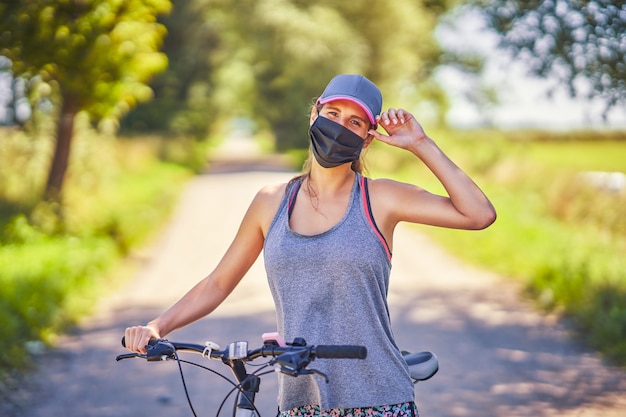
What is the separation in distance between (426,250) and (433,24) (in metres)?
37.3

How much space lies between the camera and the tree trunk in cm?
1465

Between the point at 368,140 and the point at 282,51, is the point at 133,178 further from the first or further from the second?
the point at 368,140

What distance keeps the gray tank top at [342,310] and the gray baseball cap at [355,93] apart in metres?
0.38

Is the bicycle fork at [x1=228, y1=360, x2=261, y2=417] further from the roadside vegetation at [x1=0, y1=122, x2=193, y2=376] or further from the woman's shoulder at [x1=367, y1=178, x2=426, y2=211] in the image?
the roadside vegetation at [x1=0, y1=122, x2=193, y2=376]

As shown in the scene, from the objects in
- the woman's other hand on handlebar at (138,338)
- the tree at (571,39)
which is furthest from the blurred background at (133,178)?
the woman's other hand on handlebar at (138,338)

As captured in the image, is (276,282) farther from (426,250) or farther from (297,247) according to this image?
(426,250)

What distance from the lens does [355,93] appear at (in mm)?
2836

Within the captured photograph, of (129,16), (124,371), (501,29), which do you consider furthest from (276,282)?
(129,16)

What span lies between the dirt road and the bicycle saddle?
128 inches

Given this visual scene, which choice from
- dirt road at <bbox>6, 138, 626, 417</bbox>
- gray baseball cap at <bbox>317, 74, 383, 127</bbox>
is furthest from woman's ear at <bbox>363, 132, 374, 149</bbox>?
dirt road at <bbox>6, 138, 626, 417</bbox>

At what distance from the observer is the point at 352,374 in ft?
8.99

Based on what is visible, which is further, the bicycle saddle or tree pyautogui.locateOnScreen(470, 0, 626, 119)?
tree pyautogui.locateOnScreen(470, 0, 626, 119)

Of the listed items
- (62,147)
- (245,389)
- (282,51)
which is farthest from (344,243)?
(282,51)

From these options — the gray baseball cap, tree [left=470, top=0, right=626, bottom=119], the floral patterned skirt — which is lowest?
the floral patterned skirt
